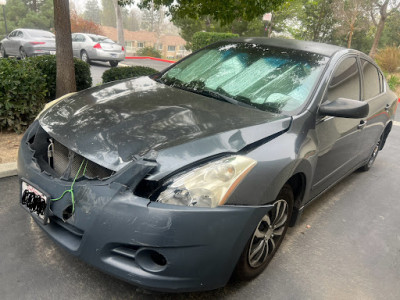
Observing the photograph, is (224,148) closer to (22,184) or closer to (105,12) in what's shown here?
(22,184)

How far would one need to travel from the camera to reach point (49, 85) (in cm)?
533

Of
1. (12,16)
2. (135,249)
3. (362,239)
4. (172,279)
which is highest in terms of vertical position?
(12,16)

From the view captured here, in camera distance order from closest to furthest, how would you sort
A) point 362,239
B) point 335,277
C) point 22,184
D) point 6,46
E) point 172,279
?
point 172,279 → point 22,184 → point 335,277 → point 362,239 → point 6,46

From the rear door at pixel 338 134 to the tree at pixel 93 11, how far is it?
99948 mm

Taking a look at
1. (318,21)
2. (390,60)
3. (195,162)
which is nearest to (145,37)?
(318,21)

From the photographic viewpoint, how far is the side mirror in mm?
2539

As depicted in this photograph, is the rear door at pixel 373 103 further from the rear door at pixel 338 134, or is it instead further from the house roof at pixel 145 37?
the house roof at pixel 145 37

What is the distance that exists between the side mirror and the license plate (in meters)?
1.99

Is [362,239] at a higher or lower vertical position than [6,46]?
lower

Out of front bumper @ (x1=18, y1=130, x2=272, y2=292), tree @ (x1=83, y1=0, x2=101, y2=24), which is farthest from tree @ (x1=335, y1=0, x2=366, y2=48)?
tree @ (x1=83, y1=0, x2=101, y2=24)

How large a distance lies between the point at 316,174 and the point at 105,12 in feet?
312

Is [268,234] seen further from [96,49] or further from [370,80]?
[96,49]

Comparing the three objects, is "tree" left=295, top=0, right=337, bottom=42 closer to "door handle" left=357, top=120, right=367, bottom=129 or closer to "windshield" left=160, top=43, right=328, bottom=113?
"door handle" left=357, top=120, right=367, bottom=129

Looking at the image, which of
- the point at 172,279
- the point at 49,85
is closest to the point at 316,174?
the point at 172,279
